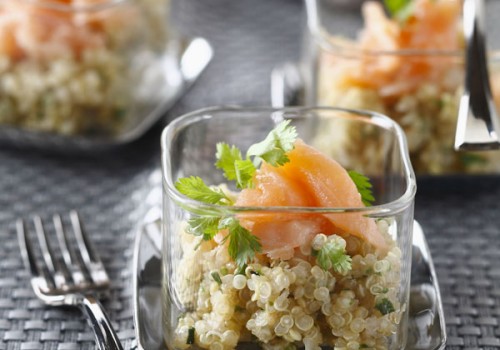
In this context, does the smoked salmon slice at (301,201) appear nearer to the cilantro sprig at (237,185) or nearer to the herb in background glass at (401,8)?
the cilantro sprig at (237,185)

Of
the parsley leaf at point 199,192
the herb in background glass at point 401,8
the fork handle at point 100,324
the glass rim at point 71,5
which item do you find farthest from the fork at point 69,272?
the herb in background glass at point 401,8

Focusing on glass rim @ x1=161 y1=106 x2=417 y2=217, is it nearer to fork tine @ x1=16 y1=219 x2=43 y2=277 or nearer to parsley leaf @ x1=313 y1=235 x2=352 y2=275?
parsley leaf @ x1=313 y1=235 x2=352 y2=275

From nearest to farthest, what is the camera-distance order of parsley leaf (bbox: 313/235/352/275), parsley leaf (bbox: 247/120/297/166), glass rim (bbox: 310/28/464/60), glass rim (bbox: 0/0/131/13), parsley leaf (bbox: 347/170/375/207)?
parsley leaf (bbox: 313/235/352/275), parsley leaf (bbox: 247/120/297/166), parsley leaf (bbox: 347/170/375/207), glass rim (bbox: 310/28/464/60), glass rim (bbox: 0/0/131/13)

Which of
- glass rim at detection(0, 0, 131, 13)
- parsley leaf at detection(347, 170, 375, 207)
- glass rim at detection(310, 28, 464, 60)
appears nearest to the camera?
parsley leaf at detection(347, 170, 375, 207)

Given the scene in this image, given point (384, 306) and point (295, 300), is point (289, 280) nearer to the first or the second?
point (295, 300)

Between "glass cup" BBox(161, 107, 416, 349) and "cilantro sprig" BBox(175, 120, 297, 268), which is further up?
"cilantro sprig" BBox(175, 120, 297, 268)

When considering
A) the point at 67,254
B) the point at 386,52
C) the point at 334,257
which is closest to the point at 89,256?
the point at 67,254

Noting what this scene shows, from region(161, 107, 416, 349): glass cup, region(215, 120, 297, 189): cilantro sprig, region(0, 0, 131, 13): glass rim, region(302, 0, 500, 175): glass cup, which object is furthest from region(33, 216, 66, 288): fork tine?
region(302, 0, 500, 175): glass cup

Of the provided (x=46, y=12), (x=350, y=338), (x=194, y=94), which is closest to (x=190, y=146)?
(x=350, y=338)

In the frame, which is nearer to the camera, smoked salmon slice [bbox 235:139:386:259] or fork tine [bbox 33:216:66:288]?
smoked salmon slice [bbox 235:139:386:259]
